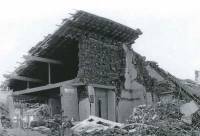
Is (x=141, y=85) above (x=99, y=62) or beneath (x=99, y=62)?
beneath

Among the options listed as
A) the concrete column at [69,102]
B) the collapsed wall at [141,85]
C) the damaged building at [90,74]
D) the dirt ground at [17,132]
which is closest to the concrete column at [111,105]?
the damaged building at [90,74]

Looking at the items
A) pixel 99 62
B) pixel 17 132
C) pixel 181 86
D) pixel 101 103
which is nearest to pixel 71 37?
pixel 99 62

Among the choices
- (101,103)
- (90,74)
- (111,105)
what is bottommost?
(111,105)

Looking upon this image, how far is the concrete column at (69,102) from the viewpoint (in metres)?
20.9

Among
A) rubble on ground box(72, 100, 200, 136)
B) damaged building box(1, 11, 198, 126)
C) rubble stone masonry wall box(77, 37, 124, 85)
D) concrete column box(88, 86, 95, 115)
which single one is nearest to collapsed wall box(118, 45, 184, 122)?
damaged building box(1, 11, 198, 126)

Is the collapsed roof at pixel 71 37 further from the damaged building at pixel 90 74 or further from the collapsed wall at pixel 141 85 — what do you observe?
the collapsed wall at pixel 141 85

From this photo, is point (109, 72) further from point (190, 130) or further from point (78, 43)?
point (190, 130)

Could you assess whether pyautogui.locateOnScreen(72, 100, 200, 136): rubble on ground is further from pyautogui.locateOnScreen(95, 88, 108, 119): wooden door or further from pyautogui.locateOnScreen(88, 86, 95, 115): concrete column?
pyautogui.locateOnScreen(95, 88, 108, 119): wooden door

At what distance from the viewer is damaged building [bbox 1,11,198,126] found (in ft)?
69.6

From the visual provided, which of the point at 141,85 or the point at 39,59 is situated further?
the point at 141,85

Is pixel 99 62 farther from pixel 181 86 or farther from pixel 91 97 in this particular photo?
pixel 181 86

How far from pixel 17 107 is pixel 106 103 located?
192 inches

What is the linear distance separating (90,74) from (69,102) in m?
1.83

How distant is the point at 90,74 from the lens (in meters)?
21.5
